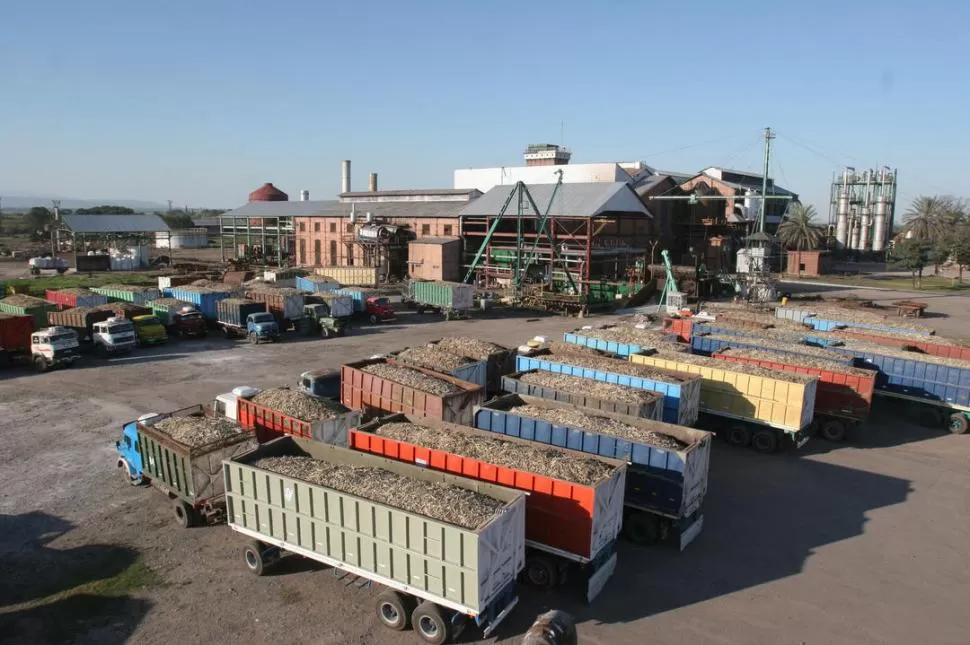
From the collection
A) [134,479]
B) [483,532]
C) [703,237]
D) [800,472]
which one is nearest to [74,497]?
[134,479]

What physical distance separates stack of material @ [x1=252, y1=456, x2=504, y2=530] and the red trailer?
15.4 m

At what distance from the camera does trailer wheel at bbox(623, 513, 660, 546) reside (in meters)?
14.8

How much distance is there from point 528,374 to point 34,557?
14095 millimetres

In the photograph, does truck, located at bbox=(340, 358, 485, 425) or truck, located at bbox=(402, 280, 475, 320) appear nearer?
truck, located at bbox=(340, 358, 485, 425)

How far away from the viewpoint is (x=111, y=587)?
41.9 feet

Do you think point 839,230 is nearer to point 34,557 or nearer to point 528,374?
point 528,374

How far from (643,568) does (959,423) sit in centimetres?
1660

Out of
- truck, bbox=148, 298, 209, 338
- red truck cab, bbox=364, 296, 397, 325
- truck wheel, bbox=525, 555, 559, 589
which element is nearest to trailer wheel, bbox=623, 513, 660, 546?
truck wheel, bbox=525, 555, 559, 589

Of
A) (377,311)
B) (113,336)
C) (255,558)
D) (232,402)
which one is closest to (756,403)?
(255,558)

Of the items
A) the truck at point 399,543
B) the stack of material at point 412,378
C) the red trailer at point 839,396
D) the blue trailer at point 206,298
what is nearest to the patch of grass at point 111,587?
the truck at point 399,543

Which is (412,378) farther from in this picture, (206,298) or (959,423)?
(206,298)

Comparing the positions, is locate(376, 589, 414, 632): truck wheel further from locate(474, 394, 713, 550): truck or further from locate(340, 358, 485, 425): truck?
locate(340, 358, 485, 425): truck

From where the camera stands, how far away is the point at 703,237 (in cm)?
7312

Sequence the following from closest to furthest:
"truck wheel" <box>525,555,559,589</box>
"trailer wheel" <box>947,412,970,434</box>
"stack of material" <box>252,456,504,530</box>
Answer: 1. "stack of material" <box>252,456,504,530</box>
2. "truck wheel" <box>525,555,559,589</box>
3. "trailer wheel" <box>947,412,970,434</box>
